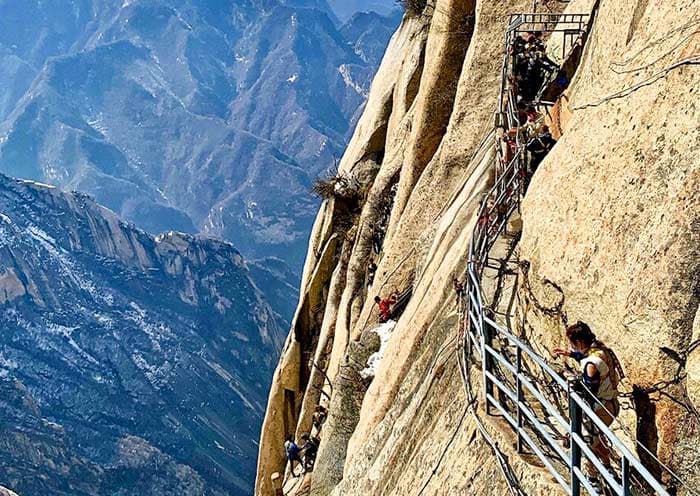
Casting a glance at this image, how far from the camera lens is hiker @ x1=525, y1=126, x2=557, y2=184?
42.0 feet

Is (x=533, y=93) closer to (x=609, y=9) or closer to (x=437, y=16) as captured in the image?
(x=609, y=9)

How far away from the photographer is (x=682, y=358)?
6316 millimetres

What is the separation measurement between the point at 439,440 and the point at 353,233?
56.2 feet

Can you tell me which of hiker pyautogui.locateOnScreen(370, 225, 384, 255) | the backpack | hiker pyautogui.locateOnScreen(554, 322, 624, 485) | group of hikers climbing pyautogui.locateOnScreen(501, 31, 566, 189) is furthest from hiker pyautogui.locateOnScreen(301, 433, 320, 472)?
the backpack

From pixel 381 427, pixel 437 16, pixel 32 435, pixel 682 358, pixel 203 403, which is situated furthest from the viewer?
pixel 203 403

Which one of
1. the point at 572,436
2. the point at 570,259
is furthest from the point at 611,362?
the point at 572,436

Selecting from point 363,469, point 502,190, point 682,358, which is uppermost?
point 502,190

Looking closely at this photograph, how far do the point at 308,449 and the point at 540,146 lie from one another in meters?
11.8

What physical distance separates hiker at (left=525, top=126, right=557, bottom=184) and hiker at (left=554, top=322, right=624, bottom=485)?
5927 millimetres

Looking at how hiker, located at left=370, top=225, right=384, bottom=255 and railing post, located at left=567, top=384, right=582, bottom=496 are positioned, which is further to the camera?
hiker, located at left=370, top=225, right=384, bottom=255

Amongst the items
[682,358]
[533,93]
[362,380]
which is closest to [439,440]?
[682,358]

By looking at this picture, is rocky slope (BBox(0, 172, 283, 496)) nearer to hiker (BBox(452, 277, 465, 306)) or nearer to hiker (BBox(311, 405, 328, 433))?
hiker (BBox(311, 405, 328, 433))

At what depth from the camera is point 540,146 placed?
42.9 ft

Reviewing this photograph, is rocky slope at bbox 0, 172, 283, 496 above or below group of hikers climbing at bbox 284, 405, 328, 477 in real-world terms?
below
